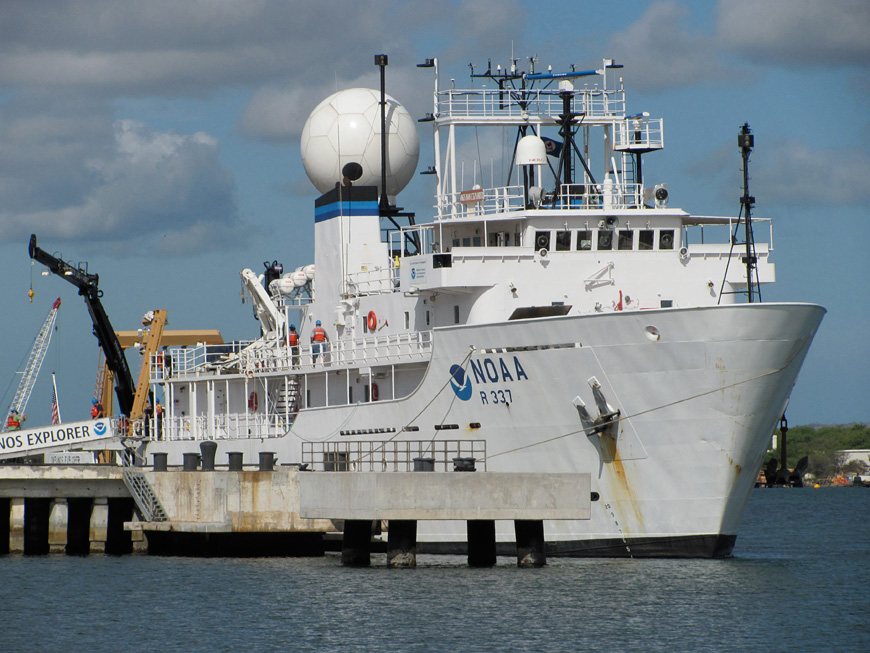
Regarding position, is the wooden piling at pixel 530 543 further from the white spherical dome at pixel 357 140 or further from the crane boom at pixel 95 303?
the crane boom at pixel 95 303

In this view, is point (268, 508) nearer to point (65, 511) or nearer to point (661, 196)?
point (65, 511)

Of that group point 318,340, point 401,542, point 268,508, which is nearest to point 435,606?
point 401,542

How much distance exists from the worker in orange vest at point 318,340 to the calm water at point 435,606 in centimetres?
685

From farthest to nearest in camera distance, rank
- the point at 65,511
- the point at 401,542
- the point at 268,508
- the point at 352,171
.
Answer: the point at 352,171
the point at 65,511
the point at 268,508
the point at 401,542

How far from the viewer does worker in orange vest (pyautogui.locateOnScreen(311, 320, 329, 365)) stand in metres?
40.0

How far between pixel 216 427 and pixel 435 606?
774 inches

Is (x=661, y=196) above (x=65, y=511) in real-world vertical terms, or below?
above

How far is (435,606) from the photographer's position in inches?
1069

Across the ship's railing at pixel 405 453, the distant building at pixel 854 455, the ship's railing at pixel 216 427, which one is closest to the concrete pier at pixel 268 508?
the ship's railing at pixel 405 453

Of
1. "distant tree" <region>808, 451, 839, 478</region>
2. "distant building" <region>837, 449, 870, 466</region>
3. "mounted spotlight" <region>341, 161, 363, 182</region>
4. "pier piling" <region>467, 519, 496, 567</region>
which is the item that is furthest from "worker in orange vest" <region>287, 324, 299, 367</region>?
"distant building" <region>837, 449, 870, 466</region>

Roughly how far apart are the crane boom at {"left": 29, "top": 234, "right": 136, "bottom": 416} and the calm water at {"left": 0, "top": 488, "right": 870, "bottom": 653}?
631 inches

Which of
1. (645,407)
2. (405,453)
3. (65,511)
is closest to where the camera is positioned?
(645,407)

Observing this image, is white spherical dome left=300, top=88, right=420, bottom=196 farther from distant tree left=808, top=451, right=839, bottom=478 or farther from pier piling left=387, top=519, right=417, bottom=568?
distant tree left=808, top=451, right=839, bottom=478

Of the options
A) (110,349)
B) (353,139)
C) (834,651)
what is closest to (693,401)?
(834,651)
